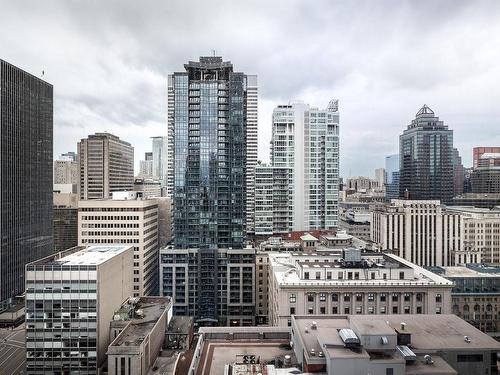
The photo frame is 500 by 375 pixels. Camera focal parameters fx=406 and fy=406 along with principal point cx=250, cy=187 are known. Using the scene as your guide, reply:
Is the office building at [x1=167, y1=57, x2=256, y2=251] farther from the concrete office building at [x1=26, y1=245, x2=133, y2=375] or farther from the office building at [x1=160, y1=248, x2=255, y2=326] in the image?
the concrete office building at [x1=26, y1=245, x2=133, y2=375]

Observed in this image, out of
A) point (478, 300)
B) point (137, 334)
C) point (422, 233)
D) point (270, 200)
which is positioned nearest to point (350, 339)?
point (137, 334)

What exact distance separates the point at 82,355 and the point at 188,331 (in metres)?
23.4

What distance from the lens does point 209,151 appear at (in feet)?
444

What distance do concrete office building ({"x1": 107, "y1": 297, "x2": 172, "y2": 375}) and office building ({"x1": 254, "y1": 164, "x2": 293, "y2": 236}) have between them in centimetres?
9350

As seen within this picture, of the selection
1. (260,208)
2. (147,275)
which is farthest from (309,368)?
(260,208)

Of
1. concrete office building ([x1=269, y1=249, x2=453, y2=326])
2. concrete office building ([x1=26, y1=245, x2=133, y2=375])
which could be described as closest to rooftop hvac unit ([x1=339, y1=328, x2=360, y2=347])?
concrete office building ([x1=269, y1=249, x2=453, y2=326])

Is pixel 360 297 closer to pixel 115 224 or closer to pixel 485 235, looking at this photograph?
pixel 115 224

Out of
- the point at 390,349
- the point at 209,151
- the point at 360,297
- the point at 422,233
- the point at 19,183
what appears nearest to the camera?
the point at 390,349

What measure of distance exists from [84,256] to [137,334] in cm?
2339

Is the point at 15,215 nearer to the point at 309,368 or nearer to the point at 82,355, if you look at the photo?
the point at 82,355

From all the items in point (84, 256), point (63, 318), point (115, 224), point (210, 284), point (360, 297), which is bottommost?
point (210, 284)

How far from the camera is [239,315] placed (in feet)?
421

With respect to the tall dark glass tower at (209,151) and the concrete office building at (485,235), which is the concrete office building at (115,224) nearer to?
the tall dark glass tower at (209,151)

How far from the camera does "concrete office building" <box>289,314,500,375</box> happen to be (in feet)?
150
